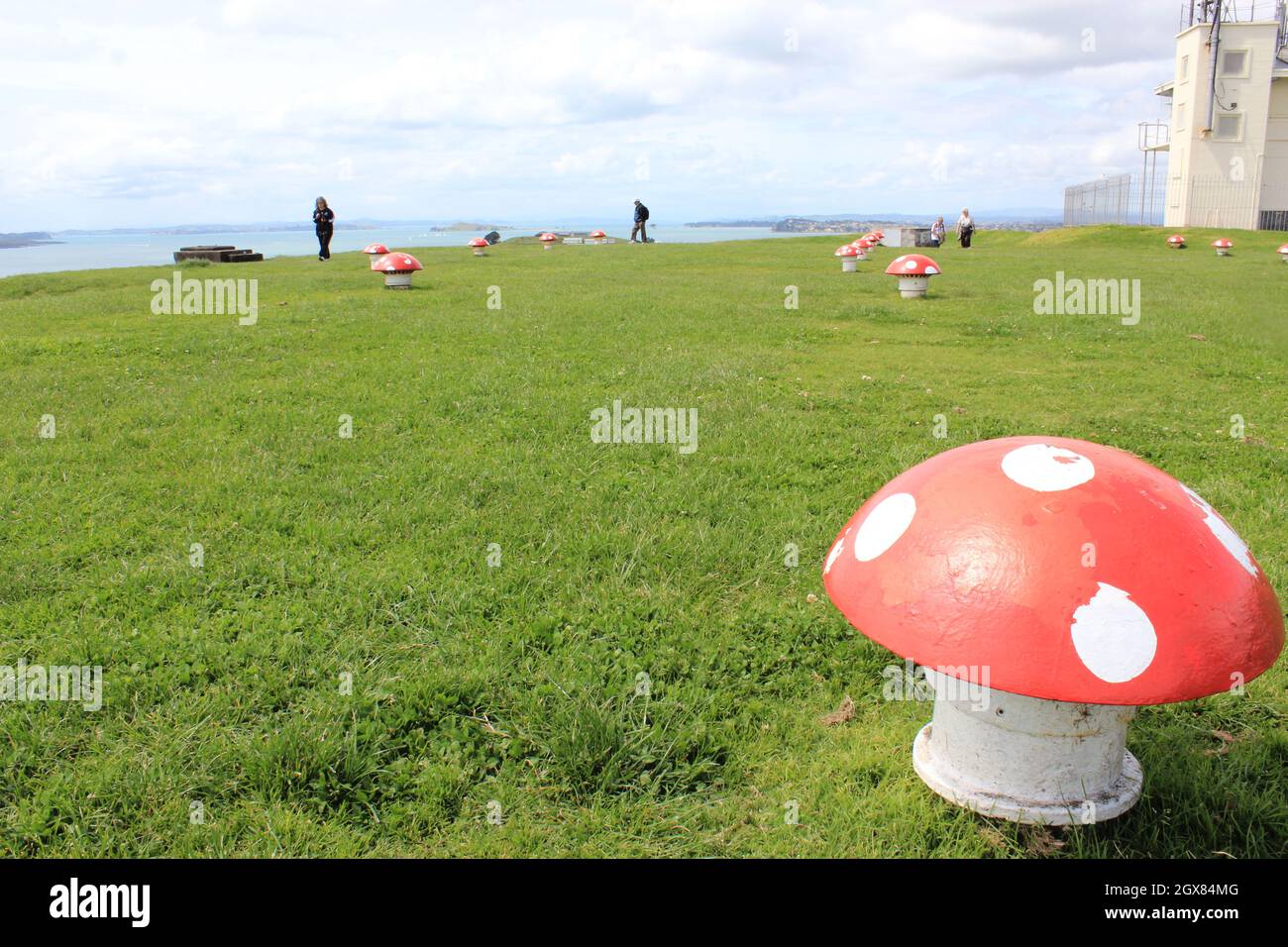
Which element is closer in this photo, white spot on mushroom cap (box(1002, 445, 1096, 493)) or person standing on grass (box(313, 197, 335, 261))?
white spot on mushroom cap (box(1002, 445, 1096, 493))

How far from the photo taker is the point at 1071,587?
9.44 ft

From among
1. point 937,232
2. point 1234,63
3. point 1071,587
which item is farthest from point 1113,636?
point 1234,63

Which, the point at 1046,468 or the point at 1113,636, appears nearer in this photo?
the point at 1113,636

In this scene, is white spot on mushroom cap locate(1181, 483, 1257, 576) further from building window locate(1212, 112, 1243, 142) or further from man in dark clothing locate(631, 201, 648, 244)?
building window locate(1212, 112, 1243, 142)

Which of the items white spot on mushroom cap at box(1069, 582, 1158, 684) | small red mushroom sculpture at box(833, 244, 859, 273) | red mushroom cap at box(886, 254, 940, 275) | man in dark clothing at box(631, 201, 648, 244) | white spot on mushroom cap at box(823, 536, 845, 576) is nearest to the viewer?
white spot on mushroom cap at box(1069, 582, 1158, 684)

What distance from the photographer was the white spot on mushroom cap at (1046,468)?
123 inches

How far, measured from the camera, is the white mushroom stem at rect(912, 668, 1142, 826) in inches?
129

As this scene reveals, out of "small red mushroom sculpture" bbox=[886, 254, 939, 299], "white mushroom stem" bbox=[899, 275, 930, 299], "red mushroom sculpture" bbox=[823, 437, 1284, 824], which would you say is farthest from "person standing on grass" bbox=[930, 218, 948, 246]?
"red mushroom sculpture" bbox=[823, 437, 1284, 824]

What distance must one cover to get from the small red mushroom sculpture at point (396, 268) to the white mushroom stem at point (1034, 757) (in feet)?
61.3

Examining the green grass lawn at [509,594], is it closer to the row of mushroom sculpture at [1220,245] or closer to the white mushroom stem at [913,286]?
the white mushroom stem at [913,286]

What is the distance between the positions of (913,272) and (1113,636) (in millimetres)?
17941

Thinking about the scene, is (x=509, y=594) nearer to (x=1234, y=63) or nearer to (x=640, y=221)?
(x=640, y=221)

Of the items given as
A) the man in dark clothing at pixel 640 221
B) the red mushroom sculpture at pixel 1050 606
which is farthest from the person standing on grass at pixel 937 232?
the red mushroom sculpture at pixel 1050 606

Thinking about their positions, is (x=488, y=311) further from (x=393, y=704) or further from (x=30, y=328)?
(x=393, y=704)
